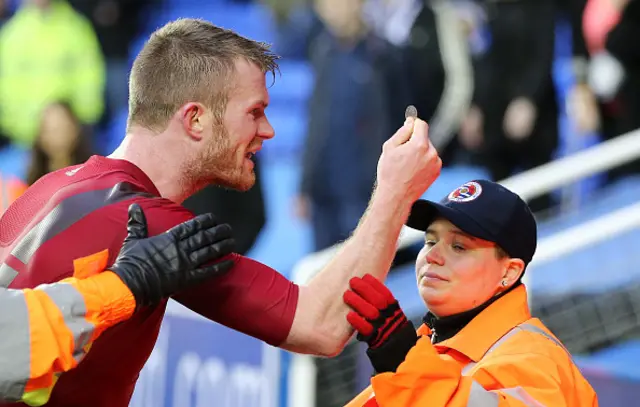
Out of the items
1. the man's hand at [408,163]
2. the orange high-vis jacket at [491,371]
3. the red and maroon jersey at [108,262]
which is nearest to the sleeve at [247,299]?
the red and maroon jersey at [108,262]

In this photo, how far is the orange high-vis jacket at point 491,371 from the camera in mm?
2879

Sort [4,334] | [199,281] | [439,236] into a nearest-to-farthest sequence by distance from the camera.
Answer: [4,334]
[199,281]
[439,236]

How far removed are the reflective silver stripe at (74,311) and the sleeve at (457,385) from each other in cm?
72

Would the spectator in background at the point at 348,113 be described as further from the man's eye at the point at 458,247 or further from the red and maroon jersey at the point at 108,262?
the red and maroon jersey at the point at 108,262

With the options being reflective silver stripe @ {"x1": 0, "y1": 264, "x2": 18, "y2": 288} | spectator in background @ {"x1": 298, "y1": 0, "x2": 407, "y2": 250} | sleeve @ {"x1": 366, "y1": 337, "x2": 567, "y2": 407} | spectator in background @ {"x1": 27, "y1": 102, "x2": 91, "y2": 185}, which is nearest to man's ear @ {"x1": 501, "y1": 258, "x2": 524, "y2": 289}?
sleeve @ {"x1": 366, "y1": 337, "x2": 567, "y2": 407}

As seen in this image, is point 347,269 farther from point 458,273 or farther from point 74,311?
point 74,311

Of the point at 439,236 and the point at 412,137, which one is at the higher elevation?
the point at 412,137

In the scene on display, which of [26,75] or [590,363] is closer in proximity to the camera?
[590,363]

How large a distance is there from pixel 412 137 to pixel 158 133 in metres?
0.65

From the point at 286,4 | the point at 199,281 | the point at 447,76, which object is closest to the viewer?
the point at 199,281

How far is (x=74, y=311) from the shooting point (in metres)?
2.64

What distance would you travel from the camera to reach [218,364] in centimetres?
577

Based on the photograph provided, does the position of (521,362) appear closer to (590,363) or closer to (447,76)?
(590,363)

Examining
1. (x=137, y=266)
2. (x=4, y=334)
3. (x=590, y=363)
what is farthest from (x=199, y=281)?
(x=590, y=363)
